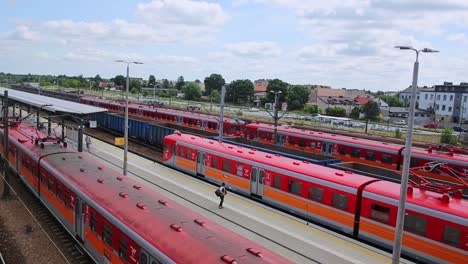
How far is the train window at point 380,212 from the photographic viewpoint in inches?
679

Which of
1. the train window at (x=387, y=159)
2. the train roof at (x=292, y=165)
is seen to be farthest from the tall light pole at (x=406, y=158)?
the train window at (x=387, y=159)

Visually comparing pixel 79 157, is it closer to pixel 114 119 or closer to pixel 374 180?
pixel 374 180

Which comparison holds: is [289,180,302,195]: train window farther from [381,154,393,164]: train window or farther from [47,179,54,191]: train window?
[381,154,393,164]: train window

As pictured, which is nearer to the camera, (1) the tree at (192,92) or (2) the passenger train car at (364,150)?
(2) the passenger train car at (364,150)

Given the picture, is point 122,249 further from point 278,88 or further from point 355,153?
point 278,88

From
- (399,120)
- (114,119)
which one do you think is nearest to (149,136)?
(114,119)

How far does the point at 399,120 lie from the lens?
102500mm

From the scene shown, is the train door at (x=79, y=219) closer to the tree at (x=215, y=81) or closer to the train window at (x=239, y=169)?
the train window at (x=239, y=169)

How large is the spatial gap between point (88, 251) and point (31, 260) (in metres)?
2.92

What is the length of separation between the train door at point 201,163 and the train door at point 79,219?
13337 mm

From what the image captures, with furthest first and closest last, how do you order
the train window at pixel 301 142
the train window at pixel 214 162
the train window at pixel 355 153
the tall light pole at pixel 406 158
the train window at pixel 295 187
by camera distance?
1. the train window at pixel 301 142
2. the train window at pixel 355 153
3. the train window at pixel 214 162
4. the train window at pixel 295 187
5. the tall light pole at pixel 406 158

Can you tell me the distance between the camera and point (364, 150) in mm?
32719

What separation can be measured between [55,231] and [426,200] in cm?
1683

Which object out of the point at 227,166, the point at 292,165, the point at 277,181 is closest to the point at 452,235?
the point at 292,165
